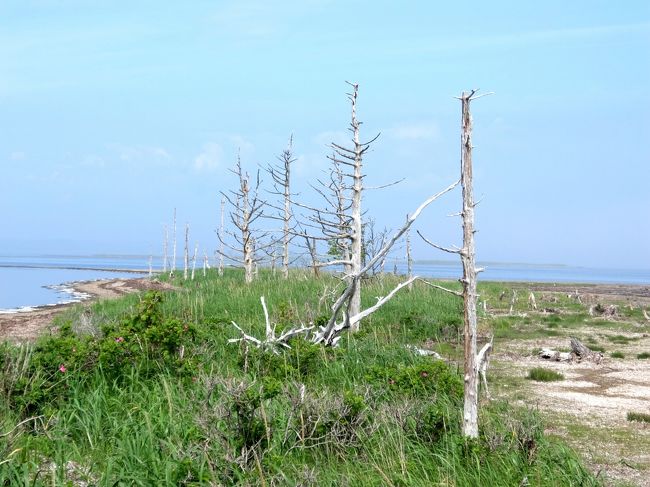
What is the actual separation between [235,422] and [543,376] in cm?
733

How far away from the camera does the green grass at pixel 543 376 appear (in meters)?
11.8

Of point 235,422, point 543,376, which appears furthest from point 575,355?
point 235,422

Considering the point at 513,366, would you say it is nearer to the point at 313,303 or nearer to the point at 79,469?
the point at 313,303

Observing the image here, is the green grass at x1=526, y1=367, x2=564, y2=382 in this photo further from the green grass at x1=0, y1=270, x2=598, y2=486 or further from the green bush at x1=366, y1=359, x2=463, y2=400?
the green bush at x1=366, y1=359, x2=463, y2=400

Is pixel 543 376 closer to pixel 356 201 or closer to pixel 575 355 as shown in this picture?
pixel 575 355

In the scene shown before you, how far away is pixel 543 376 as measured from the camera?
11859 mm

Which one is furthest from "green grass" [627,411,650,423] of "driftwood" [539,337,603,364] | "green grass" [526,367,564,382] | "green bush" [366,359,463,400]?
"driftwood" [539,337,603,364]

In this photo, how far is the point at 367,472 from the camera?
6051mm

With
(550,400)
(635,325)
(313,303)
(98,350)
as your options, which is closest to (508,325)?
(635,325)

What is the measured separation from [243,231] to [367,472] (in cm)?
2281

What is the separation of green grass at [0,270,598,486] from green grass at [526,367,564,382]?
10.5 ft

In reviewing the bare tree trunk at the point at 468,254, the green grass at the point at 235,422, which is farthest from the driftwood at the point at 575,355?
Answer: the bare tree trunk at the point at 468,254

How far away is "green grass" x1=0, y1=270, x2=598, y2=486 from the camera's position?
5707 millimetres

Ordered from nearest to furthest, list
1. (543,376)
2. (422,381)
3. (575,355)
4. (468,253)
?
1. (468,253)
2. (422,381)
3. (543,376)
4. (575,355)
